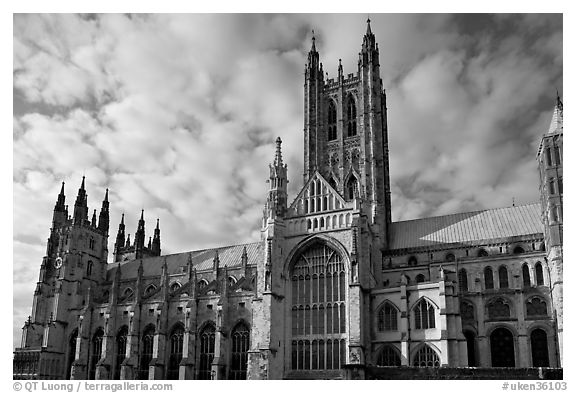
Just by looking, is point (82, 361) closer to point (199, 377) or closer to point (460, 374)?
point (199, 377)

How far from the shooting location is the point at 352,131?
234 feet

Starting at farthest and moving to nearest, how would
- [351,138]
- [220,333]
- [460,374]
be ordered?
1. [351,138]
2. [220,333]
3. [460,374]

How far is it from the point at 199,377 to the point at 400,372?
33251 mm

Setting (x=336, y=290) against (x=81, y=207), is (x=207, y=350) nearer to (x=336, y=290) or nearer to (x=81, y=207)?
(x=336, y=290)

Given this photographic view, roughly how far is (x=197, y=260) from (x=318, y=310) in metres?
30.9

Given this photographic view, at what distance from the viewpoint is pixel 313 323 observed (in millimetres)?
52469

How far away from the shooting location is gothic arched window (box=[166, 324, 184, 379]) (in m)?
63.1

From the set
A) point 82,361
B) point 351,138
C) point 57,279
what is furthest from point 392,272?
point 57,279

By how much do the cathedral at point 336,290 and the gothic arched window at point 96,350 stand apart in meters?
0.22

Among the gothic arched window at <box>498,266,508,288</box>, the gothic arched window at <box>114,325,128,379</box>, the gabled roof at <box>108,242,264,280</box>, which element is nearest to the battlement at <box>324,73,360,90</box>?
the gabled roof at <box>108,242,264,280</box>

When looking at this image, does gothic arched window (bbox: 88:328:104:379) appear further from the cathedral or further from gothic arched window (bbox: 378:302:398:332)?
gothic arched window (bbox: 378:302:398:332)

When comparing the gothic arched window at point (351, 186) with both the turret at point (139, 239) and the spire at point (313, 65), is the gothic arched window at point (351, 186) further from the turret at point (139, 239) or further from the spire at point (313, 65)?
the turret at point (139, 239)

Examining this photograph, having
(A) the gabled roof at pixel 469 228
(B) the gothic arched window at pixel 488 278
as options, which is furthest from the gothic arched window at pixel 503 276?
(A) the gabled roof at pixel 469 228

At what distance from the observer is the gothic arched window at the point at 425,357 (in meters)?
47.0
